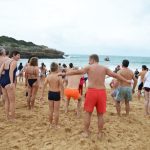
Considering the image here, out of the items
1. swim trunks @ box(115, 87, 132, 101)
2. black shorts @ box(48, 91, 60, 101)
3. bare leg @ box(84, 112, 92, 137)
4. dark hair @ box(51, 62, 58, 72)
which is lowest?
bare leg @ box(84, 112, 92, 137)

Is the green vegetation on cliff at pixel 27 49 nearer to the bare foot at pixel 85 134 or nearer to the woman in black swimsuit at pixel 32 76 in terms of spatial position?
the woman in black swimsuit at pixel 32 76

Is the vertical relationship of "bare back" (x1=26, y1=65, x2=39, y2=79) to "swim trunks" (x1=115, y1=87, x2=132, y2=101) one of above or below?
above

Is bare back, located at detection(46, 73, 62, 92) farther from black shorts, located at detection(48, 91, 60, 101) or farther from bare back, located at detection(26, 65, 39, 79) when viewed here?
bare back, located at detection(26, 65, 39, 79)

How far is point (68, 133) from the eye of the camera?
819 centimetres

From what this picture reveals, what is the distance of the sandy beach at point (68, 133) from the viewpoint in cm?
744

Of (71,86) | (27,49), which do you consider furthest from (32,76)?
(27,49)

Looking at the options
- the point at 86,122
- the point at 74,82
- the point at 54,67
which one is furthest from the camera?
the point at 74,82

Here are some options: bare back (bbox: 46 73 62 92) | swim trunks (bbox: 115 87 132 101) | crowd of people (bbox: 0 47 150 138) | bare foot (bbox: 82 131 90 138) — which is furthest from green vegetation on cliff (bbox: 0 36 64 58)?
bare foot (bbox: 82 131 90 138)

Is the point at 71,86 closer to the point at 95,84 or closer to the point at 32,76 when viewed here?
the point at 32,76

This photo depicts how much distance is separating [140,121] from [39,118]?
2.76 metres

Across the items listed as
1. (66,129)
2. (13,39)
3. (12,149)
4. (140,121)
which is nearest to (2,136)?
(12,149)

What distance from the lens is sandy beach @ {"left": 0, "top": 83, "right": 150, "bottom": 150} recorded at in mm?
7438

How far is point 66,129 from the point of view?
8.49 metres

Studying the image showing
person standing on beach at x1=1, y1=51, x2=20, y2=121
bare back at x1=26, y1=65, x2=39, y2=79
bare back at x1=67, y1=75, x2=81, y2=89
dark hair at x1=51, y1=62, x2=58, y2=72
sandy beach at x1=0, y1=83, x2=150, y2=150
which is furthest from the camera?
bare back at x1=26, y1=65, x2=39, y2=79
